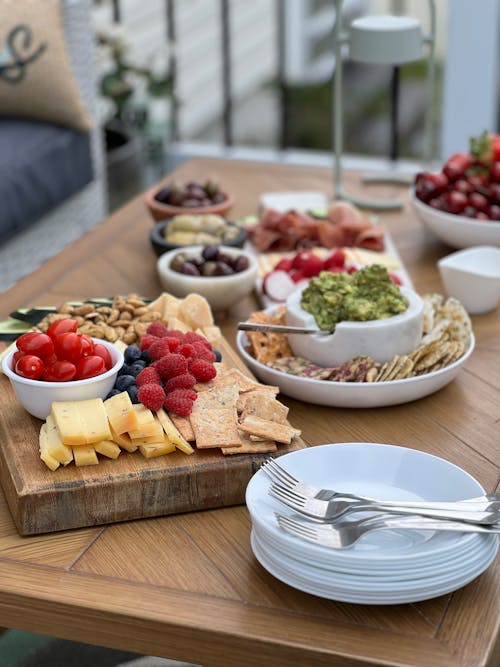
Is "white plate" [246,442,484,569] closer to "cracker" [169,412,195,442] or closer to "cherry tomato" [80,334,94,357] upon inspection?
"cracker" [169,412,195,442]

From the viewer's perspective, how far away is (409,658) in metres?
0.95

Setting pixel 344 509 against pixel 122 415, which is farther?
pixel 122 415

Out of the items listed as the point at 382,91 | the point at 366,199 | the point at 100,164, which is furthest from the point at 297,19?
the point at 366,199

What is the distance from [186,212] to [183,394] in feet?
2.74

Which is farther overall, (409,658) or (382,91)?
(382,91)

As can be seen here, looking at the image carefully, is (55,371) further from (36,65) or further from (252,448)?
(36,65)

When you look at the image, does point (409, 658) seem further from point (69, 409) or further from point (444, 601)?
point (69, 409)

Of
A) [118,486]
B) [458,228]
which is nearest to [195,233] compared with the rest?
[458,228]

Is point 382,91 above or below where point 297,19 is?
below

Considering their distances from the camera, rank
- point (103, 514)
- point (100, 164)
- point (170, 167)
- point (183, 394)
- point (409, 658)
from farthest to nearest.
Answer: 1. point (170, 167)
2. point (100, 164)
3. point (183, 394)
4. point (103, 514)
5. point (409, 658)

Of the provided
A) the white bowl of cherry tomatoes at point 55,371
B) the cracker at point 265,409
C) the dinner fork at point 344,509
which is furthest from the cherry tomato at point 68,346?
the dinner fork at point 344,509

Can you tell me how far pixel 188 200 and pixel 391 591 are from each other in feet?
4.09

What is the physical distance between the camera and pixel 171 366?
1301 millimetres

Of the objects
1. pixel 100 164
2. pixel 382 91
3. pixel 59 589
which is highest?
pixel 59 589
